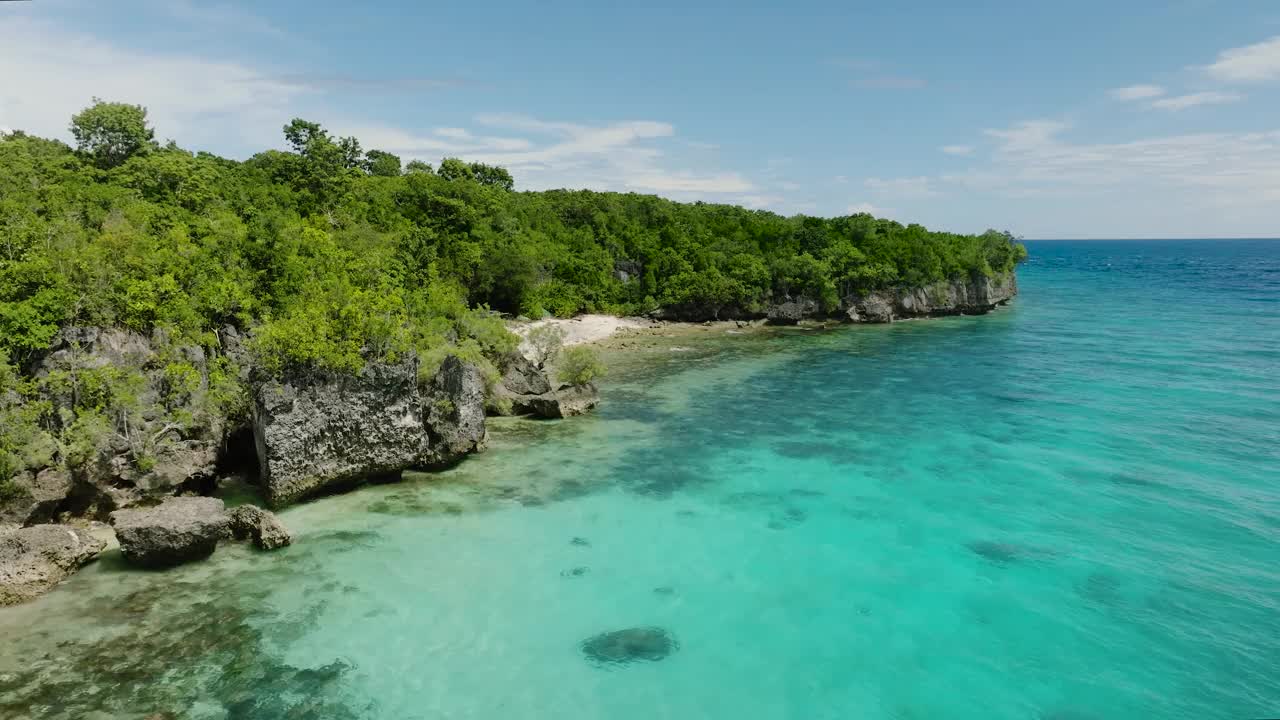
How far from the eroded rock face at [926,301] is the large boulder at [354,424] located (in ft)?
194

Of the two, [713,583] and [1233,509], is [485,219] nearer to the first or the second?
[713,583]

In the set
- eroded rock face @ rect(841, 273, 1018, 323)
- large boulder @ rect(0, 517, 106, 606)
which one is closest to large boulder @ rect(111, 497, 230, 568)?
large boulder @ rect(0, 517, 106, 606)

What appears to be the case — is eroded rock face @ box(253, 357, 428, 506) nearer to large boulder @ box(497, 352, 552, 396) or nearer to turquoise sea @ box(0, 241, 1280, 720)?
turquoise sea @ box(0, 241, 1280, 720)

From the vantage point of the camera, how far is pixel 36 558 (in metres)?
17.0

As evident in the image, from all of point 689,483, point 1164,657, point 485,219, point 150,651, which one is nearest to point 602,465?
point 689,483

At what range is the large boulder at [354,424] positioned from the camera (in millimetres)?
21641

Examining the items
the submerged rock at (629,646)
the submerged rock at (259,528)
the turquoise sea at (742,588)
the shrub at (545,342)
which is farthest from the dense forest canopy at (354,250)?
the submerged rock at (629,646)

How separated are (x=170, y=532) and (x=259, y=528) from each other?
2.19 meters

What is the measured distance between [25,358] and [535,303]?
144ft

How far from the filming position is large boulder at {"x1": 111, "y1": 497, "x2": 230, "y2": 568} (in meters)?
17.9

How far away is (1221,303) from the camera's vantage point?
8731cm

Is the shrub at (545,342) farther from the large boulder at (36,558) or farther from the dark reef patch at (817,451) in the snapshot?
the large boulder at (36,558)

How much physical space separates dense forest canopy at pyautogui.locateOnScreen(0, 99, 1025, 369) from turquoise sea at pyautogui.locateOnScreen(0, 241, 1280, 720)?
7.48 m

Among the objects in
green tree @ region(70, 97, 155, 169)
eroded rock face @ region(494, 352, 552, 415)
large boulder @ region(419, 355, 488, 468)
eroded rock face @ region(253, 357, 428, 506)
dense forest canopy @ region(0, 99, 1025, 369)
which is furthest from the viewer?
green tree @ region(70, 97, 155, 169)
